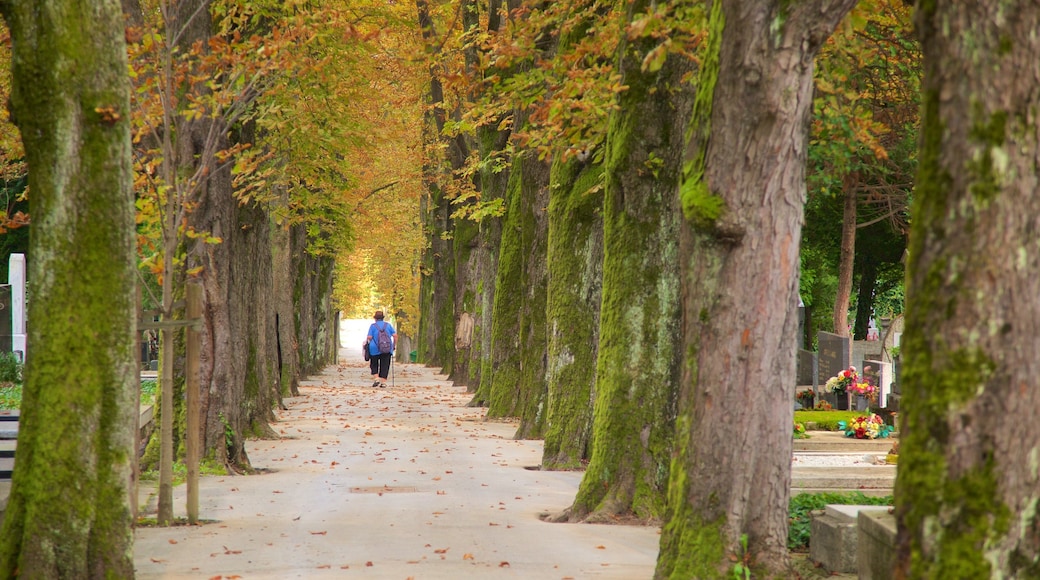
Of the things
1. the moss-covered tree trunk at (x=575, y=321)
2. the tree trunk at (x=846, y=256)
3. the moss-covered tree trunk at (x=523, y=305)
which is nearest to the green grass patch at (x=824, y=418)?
the moss-covered tree trunk at (x=523, y=305)

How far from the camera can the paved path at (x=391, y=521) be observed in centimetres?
932

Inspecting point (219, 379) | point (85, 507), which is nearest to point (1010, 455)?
point (85, 507)

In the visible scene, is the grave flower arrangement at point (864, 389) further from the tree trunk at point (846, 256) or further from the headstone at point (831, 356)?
the tree trunk at point (846, 256)

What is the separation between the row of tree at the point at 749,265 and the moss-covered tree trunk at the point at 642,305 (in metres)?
0.02

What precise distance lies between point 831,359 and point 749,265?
21.9 metres

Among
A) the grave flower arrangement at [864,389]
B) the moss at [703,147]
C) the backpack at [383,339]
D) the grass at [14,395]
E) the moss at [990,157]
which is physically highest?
the moss at [703,147]

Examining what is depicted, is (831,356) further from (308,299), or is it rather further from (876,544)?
(308,299)

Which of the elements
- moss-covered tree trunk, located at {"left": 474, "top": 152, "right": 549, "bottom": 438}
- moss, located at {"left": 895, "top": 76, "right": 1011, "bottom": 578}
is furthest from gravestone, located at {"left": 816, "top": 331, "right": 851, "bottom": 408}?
moss, located at {"left": 895, "top": 76, "right": 1011, "bottom": 578}

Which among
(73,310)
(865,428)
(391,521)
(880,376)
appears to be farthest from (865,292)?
(73,310)

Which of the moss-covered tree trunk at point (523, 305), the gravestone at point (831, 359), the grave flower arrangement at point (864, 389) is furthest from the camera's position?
the gravestone at point (831, 359)

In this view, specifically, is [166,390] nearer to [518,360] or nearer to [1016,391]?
[1016,391]

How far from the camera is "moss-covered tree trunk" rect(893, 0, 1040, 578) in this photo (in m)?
4.39

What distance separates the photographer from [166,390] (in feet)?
38.1

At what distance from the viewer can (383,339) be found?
3822 cm
